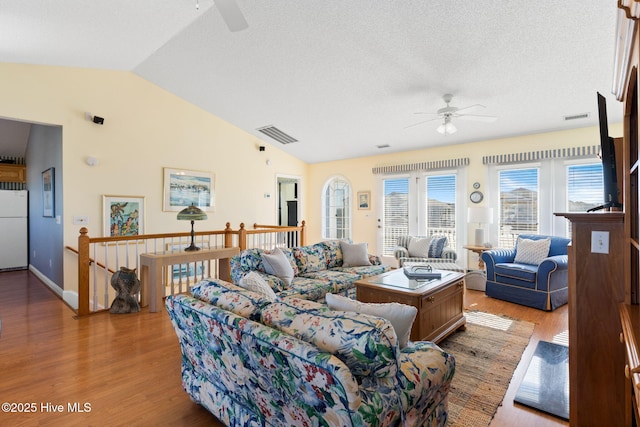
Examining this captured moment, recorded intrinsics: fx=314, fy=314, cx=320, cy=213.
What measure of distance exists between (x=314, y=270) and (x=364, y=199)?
3355 millimetres

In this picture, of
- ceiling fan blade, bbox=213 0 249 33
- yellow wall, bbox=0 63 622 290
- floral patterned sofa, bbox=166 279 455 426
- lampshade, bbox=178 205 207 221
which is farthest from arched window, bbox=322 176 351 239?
floral patterned sofa, bbox=166 279 455 426

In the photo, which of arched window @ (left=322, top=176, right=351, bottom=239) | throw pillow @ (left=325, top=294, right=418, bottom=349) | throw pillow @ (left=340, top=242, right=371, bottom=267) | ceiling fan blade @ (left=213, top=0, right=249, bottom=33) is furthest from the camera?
arched window @ (left=322, top=176, right=351, bottom=239)

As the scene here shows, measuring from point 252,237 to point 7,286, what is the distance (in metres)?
3.95

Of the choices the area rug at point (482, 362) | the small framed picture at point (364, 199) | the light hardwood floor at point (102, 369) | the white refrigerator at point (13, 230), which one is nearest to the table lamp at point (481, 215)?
the light hardwood floor at point (102, 369)

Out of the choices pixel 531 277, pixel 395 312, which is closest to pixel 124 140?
pixel 395 312

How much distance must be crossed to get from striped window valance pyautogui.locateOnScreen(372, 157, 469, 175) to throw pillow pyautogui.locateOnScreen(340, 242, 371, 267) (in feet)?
8.36

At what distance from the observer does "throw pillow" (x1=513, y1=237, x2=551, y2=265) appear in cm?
439

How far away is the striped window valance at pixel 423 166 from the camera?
5.79 metres

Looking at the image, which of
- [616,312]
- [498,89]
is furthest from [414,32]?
[616,312]

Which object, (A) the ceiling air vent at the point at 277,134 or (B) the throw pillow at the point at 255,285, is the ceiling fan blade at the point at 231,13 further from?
(A) the ceiling air vent at the point at 277,134

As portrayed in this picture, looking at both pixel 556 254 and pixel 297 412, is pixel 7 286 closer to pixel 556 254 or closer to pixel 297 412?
pixel 297 412

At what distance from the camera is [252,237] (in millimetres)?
5914

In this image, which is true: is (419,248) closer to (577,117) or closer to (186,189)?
(577,117)

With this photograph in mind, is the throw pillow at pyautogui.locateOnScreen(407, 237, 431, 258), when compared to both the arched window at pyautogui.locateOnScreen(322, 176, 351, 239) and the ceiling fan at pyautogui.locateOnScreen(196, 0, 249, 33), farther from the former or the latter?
the ceiling fan at pyautogui.locateOnScreen(196, 0, 249, 33)
